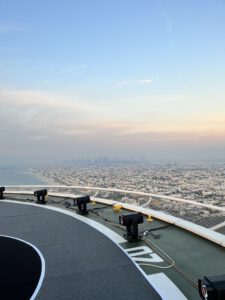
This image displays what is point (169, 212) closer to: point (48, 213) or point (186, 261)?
point (186, 261)

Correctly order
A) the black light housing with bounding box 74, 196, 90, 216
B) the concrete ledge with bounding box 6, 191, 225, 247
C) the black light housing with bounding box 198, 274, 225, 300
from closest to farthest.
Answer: the black light housing with bounding box 198, 274, 225, 300 < the concrete ledge with bounding box 6, 191, 225, 247 < the black light housing with bounding box 74, 196, 90, 216

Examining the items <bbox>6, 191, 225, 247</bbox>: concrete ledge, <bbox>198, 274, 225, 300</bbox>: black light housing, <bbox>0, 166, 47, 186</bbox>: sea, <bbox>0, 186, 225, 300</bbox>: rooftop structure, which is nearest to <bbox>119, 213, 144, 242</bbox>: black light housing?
<bbox>0, 186, 225, 300</bbox>: rooftop structure

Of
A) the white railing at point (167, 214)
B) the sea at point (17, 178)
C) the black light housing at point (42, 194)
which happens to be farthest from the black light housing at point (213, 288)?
the sea at point (17, 178)

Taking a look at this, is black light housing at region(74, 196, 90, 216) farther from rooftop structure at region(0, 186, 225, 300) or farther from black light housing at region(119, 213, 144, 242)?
black light housing at region(119, 213, 144, 242)

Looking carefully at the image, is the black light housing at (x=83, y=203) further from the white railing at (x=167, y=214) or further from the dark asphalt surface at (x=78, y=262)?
the white railing at (x=167, y=214)

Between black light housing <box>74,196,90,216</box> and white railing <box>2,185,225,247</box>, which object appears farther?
black light housing <box>74,196,90,216</box>

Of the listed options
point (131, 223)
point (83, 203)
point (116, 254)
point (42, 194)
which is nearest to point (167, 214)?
point (131, 223)

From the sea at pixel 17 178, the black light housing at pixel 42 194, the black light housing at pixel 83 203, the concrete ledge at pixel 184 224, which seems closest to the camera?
the concrete ledge at pixel 184 224

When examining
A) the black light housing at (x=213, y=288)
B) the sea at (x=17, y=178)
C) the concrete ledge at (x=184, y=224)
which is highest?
the black light housing at (x=213, y=288)
